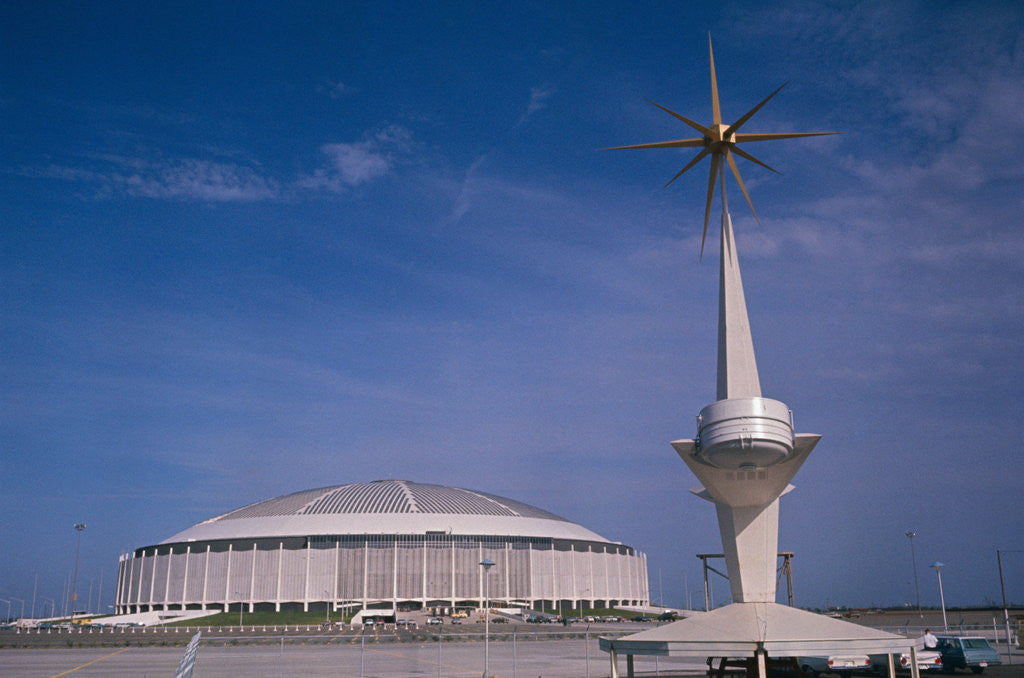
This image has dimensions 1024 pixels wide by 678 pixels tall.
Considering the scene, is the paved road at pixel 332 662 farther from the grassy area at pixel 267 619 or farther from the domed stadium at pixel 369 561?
the domed stadium at pixel 369 561

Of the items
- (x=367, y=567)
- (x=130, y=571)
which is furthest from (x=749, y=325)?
(x=130, y=571)

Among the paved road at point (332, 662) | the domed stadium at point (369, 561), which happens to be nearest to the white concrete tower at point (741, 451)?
the paved road at point (332, 662)

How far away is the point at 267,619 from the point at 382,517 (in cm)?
2688

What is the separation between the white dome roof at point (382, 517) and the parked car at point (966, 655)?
339 feet

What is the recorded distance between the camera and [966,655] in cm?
3834

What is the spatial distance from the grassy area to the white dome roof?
14320 millimetres

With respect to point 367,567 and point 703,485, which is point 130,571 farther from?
point 703,485

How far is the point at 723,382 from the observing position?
95.2 feet

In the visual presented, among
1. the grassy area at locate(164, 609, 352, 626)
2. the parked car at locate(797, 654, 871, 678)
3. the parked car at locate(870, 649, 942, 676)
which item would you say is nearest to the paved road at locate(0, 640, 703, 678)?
the parked car at locate(797, 654, 871, 678)

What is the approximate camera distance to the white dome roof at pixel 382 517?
458 feet

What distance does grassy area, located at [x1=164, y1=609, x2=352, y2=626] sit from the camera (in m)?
115

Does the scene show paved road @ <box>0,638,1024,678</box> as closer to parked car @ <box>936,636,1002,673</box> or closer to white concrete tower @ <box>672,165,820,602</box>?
parked car @ <box>936,636,1002,673</box>

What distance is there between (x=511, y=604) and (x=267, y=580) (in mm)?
39501

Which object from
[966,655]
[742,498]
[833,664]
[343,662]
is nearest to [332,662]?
[343,662]
